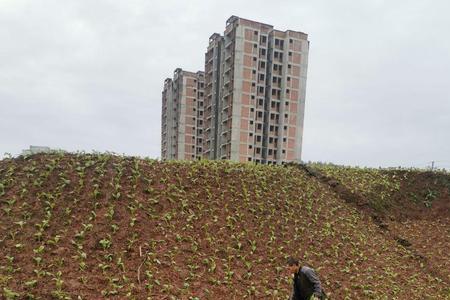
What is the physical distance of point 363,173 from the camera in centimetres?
→ 1695

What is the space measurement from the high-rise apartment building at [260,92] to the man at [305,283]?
43.8m

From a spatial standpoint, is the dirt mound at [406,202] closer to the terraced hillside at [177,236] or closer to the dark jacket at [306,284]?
the terraced hillside at [177,236]

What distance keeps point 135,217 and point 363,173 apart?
451 inches

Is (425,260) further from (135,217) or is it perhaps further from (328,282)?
(135,217)

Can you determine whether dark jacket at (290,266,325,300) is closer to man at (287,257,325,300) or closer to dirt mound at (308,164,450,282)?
man at (287,257,325,300)

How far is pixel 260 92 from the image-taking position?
52.7 m

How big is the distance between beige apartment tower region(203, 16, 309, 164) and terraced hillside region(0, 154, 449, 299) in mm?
37491

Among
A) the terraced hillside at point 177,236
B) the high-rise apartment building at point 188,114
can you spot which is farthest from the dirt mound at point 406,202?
the high-rise apartment building at point 188,114

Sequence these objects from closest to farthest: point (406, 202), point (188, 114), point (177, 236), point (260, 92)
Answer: point (177, 236) < point (406, 202) < point (260, 92) < point (188, 114)

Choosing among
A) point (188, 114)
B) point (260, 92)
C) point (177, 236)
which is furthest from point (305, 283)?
point (188, 114)

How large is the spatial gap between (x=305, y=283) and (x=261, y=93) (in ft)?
157

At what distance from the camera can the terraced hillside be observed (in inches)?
307

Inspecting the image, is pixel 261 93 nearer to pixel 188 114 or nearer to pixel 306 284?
pixel 188 114

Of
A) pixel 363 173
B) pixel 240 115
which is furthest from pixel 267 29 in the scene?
pixel 363 173
